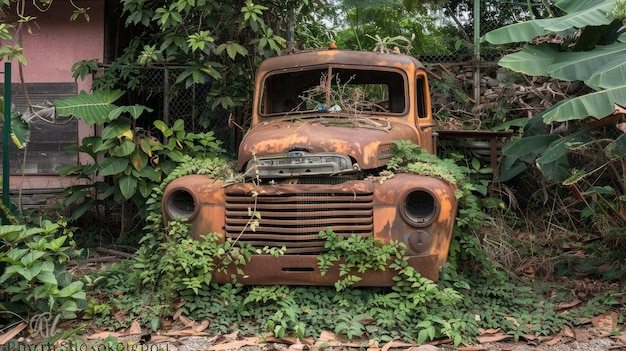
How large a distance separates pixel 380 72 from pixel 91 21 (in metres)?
5.11

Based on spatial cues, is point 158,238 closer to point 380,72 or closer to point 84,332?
point 84,332

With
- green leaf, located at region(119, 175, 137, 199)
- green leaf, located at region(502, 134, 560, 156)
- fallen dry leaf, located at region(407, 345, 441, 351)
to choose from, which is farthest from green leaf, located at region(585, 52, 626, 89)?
green leaf, located at region(119, 175, 137, 199)

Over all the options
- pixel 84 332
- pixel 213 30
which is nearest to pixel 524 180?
pixel 213 30

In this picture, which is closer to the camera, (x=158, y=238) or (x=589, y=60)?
(x=158, y=238)

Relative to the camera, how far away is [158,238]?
208 inches

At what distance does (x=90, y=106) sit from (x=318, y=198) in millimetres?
3550

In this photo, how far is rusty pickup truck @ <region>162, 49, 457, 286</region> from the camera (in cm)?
471

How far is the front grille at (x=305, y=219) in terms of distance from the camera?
15.6 ft

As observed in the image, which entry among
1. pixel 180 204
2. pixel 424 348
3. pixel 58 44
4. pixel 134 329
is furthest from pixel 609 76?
pixel 58 44

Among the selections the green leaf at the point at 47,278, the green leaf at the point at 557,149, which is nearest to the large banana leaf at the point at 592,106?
the green leaf at the point at 557,149

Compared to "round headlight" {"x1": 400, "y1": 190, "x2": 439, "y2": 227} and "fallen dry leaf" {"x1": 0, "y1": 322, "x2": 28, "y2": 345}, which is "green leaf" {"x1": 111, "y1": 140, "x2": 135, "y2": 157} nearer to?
"fallen dry leaf" {"x1": 0, "y1": 322, "x2": 28, "y2": 345}

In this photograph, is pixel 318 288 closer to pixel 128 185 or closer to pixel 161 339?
pixel 161 339

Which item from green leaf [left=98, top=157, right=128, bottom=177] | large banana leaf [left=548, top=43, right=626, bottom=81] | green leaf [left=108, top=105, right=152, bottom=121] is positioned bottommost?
green leaf [left=98, top=157, right=128, bottom=177]

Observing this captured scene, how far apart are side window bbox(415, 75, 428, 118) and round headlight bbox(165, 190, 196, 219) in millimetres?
2468
